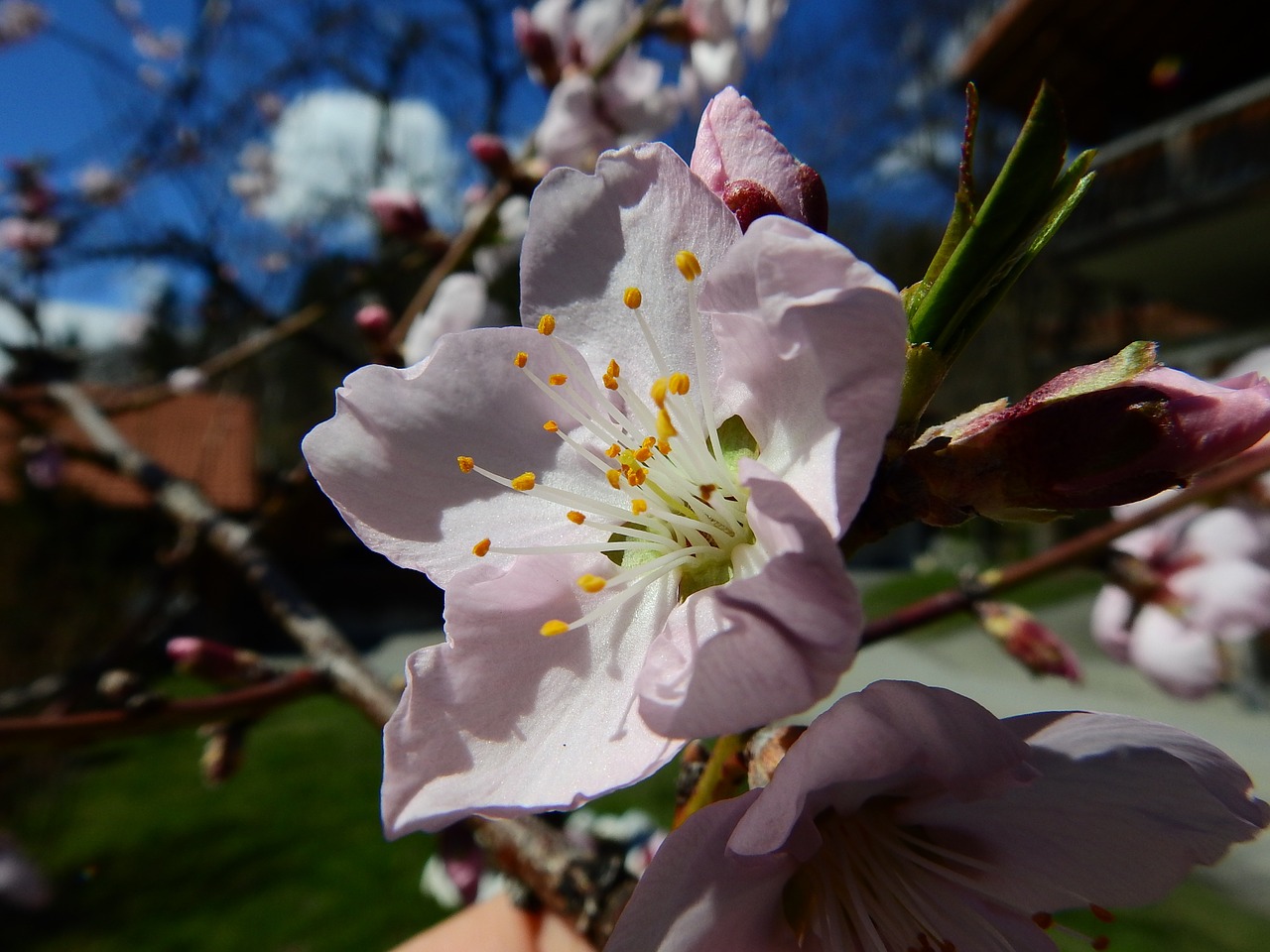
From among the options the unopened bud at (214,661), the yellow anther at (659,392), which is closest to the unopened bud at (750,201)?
the yellow anther at (659,392)

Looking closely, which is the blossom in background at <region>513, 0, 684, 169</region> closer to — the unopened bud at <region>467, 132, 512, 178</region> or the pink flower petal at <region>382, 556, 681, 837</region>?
the unopened bud at <region>467, 132, 512, 178</region>

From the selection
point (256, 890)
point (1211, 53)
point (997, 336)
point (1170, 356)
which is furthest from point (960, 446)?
point (997, 336)

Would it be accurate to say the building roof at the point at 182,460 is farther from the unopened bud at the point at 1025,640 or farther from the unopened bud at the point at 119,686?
the unopened bud at the point at 1025,640

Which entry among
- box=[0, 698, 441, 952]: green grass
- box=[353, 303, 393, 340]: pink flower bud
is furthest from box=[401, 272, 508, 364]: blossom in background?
box=[0, 698, 441, 952]: green grass

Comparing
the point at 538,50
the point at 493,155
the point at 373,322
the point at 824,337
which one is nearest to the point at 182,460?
the point at 538,50

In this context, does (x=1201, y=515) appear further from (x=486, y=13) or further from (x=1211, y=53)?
(x=1211, y=53)

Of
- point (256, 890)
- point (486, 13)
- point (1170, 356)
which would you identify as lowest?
point (256, 890)
